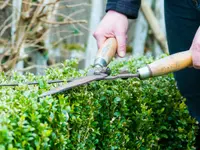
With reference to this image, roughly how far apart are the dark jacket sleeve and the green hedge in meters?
0.36

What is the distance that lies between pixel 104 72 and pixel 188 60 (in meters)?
0.44

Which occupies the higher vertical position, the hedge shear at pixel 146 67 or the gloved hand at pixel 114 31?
the gloved hand at pixel 114 31

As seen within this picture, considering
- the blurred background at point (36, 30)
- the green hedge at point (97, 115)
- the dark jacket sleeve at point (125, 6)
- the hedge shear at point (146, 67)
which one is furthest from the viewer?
the blurred background at point (36, 30)

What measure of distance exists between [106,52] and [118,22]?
0.38 metres

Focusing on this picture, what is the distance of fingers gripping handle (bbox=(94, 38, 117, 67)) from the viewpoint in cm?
289

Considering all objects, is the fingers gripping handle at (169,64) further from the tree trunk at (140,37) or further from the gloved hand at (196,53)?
the tree trunk at (140,37)

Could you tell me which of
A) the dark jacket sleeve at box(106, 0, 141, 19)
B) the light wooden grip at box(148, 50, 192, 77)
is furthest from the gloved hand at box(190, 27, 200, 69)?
the dark jacket sleeve at box(106, 0, 141, 19)

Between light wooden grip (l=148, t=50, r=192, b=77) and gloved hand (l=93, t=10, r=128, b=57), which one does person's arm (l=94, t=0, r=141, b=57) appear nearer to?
gloved hand (l=93, t=10, r=128, b=57)

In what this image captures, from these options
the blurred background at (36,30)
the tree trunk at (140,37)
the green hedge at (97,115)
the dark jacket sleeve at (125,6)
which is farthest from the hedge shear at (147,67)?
the tree trunk at (140,37)

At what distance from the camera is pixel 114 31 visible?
3.23 meters

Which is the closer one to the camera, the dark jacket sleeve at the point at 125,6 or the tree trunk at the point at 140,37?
the dark jacket sleeve at the point at 125,6

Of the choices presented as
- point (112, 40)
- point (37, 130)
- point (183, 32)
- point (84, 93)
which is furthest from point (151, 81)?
point (37, 130)

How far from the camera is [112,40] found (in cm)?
318

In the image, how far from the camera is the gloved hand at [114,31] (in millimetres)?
3191
